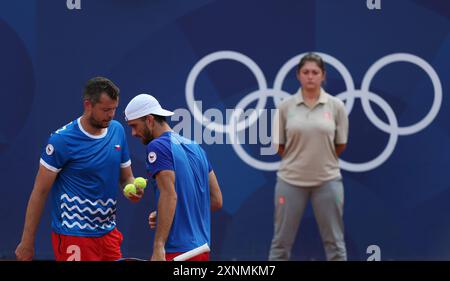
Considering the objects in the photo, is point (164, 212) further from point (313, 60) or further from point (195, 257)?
point (313, 60)

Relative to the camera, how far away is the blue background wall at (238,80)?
9.36 m

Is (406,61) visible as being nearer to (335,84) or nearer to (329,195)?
(335,84)

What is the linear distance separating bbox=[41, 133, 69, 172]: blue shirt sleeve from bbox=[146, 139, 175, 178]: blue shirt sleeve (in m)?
0.80

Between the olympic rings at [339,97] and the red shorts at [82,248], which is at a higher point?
the olympic rings at [339,97]

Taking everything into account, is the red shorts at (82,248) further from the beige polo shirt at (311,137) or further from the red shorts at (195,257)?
the beige polo shirt at (311,137)

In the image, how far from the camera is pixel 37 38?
9398mm

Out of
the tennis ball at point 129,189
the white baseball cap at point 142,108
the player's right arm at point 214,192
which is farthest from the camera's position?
the tennis ball at point 129,189

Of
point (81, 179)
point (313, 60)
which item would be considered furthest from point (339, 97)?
point (81, 179)

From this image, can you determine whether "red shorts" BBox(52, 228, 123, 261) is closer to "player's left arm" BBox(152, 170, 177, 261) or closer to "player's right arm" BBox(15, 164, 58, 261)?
"player's right arm" BBox(15, 164, 58, 261)

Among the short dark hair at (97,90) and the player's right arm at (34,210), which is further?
the short dark hair at (97,90)

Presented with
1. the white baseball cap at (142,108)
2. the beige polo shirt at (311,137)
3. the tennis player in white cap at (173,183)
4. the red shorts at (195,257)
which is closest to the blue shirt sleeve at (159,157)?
the tennis player in white cap at (173,183)

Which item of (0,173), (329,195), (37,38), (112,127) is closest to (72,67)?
(37,38)

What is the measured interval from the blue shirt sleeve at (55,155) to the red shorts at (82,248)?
1.66 feet

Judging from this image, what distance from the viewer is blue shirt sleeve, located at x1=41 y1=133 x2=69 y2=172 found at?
7281 millimetres
